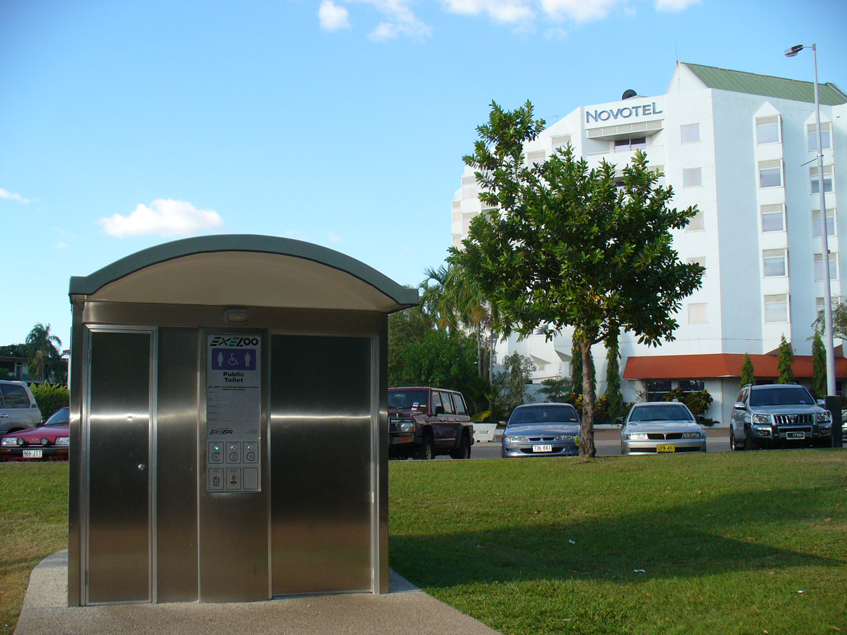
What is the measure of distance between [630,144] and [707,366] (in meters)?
15.0

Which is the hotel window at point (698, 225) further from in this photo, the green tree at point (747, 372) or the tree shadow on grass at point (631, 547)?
the tree shadow on grass at point (631, 547)

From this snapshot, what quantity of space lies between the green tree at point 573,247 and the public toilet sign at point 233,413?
9.75 m

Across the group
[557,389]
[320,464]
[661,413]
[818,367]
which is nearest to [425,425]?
[661,413]

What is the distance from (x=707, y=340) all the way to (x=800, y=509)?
38163 mm

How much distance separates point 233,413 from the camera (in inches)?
259

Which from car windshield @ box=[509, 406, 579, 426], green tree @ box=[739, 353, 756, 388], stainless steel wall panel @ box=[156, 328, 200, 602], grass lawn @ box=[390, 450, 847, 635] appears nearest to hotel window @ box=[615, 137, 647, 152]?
green tree @ box=[739, 353, 756, 388]

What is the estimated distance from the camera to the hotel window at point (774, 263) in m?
47.1

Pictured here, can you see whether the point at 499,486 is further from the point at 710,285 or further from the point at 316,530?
the point at 710,285

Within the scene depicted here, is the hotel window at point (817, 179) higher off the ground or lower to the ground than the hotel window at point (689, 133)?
lower

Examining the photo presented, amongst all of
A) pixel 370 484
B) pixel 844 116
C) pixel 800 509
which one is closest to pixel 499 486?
pixel 800 509

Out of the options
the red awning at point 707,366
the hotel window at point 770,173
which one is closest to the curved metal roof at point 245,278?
the red awning at point 707,366

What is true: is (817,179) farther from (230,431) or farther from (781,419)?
(230,431)

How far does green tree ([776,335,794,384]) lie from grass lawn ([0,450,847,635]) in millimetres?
30170

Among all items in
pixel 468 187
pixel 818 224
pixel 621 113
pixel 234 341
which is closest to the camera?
pixel 234 341
